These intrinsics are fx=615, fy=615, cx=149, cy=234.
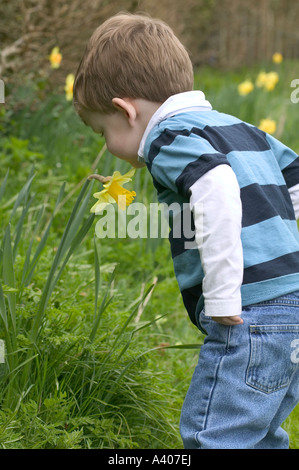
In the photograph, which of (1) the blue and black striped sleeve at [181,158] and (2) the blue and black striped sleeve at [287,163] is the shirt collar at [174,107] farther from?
(2) the blue and black striped sleeve at [287,163]

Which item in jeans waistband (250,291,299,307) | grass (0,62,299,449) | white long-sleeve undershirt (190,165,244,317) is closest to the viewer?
white long-sleeve undershirt (190,165,244,317)

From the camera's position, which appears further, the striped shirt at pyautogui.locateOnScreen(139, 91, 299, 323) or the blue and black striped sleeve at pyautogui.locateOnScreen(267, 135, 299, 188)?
the blue and black striped sleeve at pyautogui.locateOnScreen(267, 135, 299, 188)

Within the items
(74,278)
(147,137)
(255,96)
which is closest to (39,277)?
(74,278)

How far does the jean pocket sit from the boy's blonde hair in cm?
63

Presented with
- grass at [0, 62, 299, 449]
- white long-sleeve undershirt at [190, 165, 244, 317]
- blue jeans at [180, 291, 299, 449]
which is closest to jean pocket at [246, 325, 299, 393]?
blue jeans at [180, 291, 299, 449]

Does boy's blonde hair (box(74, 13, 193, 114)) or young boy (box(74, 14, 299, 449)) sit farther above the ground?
boy's blonde hair (box(74, 13, 193, 114))

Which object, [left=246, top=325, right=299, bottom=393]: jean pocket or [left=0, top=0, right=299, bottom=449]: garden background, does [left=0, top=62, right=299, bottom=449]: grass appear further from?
[left=246, top=325, right=299, bottom=393]: jean pocket

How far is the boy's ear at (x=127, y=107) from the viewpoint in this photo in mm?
1523

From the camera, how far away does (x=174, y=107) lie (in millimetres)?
1507

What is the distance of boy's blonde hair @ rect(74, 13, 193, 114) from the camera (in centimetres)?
154

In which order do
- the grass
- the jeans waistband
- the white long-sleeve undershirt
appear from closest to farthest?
the white long-sleeve undershirt → the jeans waistband → the grass

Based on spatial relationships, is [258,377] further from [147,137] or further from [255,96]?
[255,96]

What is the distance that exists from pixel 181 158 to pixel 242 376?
517 millimetres

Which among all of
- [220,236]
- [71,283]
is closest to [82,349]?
[71,283]
